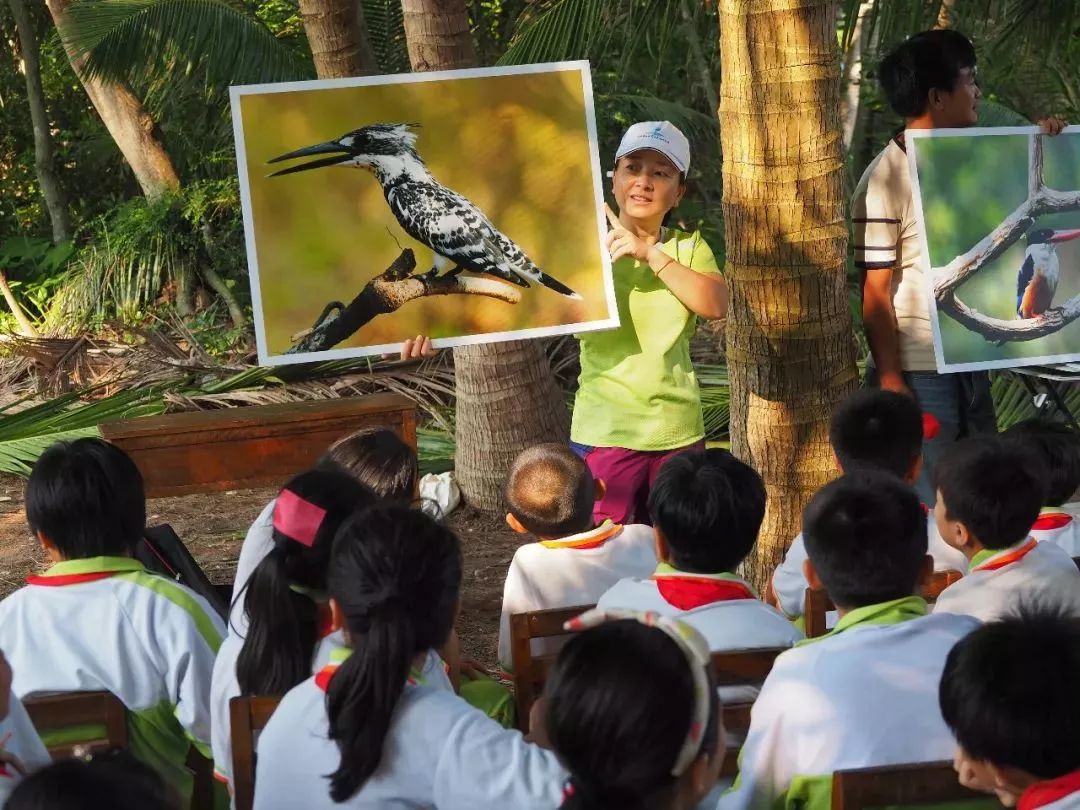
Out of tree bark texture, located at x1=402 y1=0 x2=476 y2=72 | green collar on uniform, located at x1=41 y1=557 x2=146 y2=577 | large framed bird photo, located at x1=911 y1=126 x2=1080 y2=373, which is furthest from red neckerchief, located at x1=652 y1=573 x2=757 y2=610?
tree bark texture, located at x1=402 y1=0 x2=476 y2=72

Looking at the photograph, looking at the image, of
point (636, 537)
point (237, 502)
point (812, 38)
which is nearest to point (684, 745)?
point (636, 537)

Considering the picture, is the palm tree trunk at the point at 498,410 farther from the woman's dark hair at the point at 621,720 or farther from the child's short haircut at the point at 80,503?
the woman's dark hair at the point at 621,720

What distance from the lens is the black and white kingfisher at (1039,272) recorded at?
4.56 metres

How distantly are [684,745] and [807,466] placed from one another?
107 inches

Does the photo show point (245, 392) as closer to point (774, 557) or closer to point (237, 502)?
point (237, 502)

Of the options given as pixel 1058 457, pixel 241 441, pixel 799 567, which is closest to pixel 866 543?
pixel 799 567

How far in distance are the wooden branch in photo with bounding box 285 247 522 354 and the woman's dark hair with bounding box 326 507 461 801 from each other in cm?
191

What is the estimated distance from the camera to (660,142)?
13.6 feet

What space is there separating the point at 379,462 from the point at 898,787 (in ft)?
6.06

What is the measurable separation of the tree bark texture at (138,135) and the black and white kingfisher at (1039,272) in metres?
9.54

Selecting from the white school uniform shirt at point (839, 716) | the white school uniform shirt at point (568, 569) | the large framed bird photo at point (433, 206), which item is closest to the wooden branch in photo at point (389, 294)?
the large framed bird photo at point (433, 206)

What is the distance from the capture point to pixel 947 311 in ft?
14.5

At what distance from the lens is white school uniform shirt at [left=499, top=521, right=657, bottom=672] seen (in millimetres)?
3643

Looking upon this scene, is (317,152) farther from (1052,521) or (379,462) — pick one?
(1052,521)
